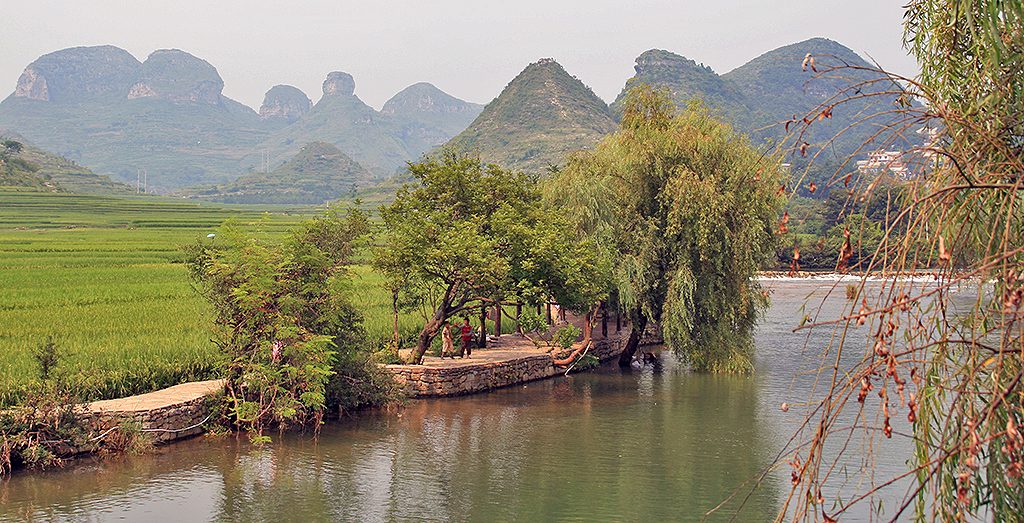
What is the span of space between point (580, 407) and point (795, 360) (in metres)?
9.89

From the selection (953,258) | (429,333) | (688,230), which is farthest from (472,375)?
(953,258)

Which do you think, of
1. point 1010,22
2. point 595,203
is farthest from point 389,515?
point 595,203

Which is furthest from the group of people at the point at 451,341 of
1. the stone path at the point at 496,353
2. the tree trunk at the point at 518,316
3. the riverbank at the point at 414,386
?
the tree trunk at the point at 518,316

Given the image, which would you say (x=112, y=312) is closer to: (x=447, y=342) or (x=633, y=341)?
(x=447, y=342)

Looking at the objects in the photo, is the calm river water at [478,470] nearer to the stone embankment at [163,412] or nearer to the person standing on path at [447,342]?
the stone embankment at [163,412]

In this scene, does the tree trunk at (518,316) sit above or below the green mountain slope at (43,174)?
below

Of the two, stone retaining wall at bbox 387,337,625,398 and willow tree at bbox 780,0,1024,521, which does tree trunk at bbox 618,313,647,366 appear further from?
willow tree at bbox 780,0,1024,521

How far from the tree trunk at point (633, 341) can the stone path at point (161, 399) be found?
12580 millimetres

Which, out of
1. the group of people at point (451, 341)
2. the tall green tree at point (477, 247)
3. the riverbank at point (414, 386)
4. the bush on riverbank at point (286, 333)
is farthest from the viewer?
the group of people at point (451, 341)

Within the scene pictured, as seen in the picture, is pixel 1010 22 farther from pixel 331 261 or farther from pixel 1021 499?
pixel 331 261

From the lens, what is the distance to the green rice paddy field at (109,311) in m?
18.2

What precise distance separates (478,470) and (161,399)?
6.32 meters

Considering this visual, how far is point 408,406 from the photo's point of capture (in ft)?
67.6

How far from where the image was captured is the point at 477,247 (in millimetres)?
20703
